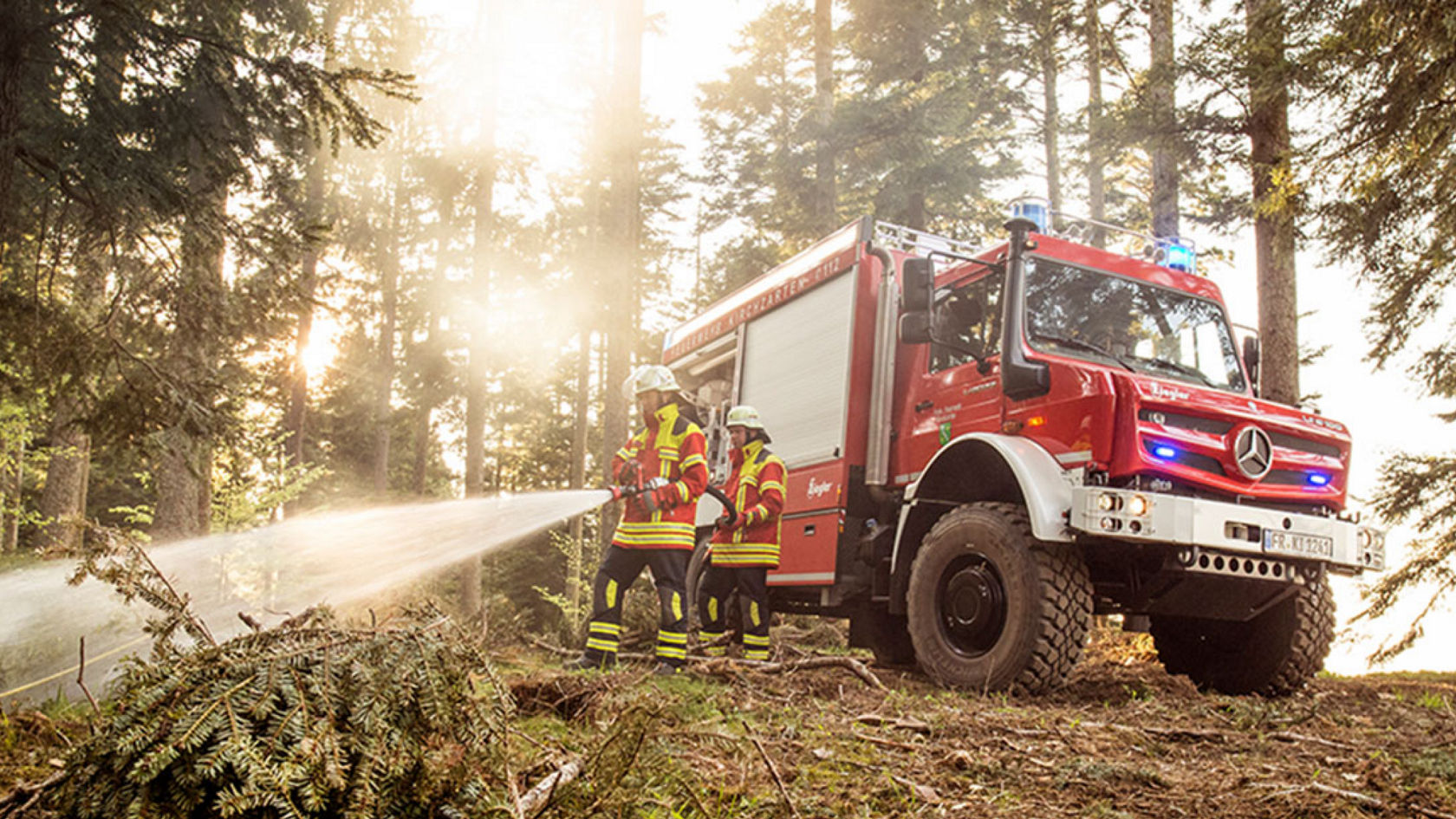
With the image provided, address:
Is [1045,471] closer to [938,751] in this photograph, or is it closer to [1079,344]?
[1079,344]

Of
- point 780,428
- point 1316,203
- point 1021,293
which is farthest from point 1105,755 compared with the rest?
point 1316,203

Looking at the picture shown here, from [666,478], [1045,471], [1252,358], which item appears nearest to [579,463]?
[666,478]

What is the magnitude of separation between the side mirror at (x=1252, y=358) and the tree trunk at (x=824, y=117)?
14.3m

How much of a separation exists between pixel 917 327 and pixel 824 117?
16853 millimetres

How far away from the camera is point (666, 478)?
7570 mm

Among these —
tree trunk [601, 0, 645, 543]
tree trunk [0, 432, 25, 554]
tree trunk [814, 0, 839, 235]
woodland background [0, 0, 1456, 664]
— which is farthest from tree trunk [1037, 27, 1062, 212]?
tree trunk [0, 432, 25, 554]

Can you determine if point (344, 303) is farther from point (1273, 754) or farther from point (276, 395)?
point (1273, 754)

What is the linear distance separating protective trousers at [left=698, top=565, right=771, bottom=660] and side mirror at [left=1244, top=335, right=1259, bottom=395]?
4.10 m

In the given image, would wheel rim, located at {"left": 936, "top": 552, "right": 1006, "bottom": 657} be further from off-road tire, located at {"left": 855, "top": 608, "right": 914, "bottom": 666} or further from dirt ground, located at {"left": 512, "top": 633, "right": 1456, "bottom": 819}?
off-road tire, located at {"left": 855, "top": 608, "right": 914, "bottom": 666}

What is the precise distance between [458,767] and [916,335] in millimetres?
5246

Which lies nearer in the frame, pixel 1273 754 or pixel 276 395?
pixel 1273 754

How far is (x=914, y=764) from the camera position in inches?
147

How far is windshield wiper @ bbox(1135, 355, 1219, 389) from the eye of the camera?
6.99 m

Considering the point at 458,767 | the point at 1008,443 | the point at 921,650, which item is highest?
the point at 1008,443
